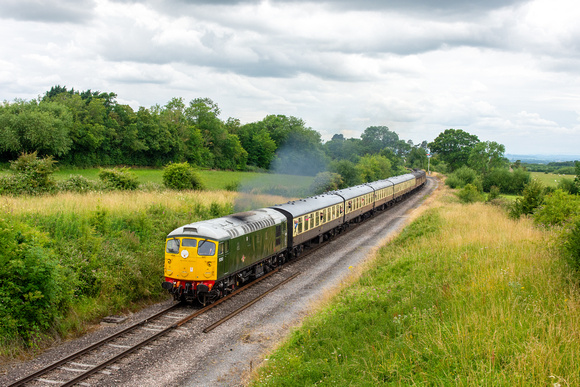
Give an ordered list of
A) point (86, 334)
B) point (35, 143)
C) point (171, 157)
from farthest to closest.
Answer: point (171, 157), point (35, 143), point (86, 334)

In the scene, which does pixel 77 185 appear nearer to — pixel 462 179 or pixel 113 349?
pixel 113 349

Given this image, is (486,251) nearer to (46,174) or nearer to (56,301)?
(56,301)

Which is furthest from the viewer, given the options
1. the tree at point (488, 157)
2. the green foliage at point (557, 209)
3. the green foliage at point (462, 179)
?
the tree at point (488, 157)

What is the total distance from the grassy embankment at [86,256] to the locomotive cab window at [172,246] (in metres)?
1.71

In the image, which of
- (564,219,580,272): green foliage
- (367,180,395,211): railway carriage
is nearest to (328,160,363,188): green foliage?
(367,180,395,211): railway carriage

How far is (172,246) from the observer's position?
50.6 ft

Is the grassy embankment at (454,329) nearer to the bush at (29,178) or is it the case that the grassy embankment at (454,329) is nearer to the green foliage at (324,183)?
the bush at (29,178)

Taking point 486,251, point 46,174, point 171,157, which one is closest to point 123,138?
point 171,157

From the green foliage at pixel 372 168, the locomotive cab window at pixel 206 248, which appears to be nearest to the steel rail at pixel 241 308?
the locomotive cab window at pixel 206 248

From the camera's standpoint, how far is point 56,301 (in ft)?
42.2

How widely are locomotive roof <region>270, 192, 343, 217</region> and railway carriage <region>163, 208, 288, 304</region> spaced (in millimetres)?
5616

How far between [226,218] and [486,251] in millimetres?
9964

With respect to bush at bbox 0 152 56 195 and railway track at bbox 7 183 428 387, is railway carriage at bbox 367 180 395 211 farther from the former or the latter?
bush at bbox 0 152 56 195

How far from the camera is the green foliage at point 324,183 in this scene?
43.8 m
